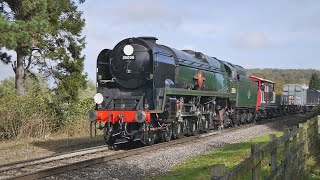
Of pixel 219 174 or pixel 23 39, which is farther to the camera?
pixel 23 39

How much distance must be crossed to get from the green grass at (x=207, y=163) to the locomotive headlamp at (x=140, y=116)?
235cm

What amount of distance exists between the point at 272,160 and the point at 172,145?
31.5 ft

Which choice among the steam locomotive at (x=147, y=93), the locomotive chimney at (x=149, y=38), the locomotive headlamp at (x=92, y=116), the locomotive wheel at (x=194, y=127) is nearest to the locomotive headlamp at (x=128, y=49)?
the steam locomotive at (x=147, y=93)

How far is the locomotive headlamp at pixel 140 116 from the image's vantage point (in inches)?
573

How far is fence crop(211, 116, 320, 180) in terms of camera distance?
3.93m

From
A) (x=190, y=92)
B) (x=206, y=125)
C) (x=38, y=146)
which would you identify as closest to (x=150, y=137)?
(x=190, y=92)

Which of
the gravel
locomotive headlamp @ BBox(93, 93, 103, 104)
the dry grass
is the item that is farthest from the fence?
the dry grass

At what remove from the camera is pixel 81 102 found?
2642 centimetres

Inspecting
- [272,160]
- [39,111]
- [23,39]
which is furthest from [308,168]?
[39,111]

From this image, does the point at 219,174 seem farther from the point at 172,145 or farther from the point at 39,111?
the point at 39,111

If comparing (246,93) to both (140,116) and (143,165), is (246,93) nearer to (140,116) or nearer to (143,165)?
(140,116)

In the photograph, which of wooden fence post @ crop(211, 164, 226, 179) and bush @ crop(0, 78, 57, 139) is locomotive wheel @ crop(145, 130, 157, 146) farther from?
wooden fence post @ crop(211, 164, 226, 179)

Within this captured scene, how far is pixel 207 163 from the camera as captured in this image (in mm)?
11930

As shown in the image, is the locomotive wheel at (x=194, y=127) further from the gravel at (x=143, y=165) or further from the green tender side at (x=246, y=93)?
the green tender side at (x=246, y=93)
